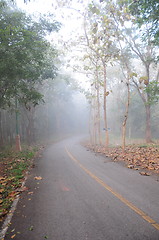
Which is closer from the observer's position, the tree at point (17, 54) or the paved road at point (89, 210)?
the paved road at point (89, 210)

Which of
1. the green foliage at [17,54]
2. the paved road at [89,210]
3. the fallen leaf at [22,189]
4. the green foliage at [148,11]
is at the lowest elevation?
the fallen leaf at [22,189]

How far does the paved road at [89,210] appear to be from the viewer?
3650 millimetres

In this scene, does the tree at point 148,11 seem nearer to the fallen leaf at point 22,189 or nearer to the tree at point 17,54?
the tree at point 17,54

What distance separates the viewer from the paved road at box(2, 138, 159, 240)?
12.0ft

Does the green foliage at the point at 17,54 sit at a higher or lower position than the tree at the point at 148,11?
lower

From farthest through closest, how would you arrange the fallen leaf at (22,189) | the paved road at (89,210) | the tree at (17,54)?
the tree at (17,54) → the fallen leaf at (22,189) → the paved road at (89,210)

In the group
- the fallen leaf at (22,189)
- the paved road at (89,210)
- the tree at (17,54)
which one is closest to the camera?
the paved road at (89,210)

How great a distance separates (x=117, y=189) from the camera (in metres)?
6.01

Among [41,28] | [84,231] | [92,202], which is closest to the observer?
[84,231]

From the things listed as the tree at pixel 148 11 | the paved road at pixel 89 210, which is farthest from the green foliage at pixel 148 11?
the paved road at pixel 89 210

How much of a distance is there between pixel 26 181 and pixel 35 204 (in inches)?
103

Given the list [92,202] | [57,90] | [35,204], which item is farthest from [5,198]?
[57,90]

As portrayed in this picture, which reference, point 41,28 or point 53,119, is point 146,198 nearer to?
point 41,28

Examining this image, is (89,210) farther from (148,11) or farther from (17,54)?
(148,11)
